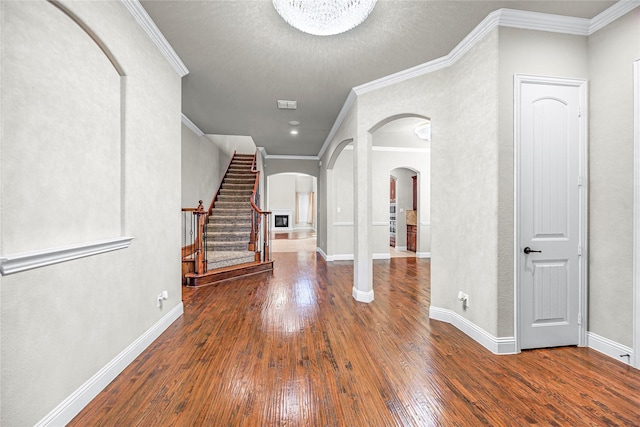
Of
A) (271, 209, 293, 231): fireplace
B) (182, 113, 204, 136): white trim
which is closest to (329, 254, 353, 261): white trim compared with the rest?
(182, 113, 204, 136): white trim

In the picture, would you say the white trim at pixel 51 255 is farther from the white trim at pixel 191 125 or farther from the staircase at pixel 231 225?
the white trim at pixel 191 125

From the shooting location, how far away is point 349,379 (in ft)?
6.51

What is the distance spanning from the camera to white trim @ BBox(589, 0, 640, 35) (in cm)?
214

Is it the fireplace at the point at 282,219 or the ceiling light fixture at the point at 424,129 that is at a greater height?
the ceiling light fixture at the point at 424,129

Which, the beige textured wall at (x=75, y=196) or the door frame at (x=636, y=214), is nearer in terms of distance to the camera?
the beige textured wall at (x=75, y=196)

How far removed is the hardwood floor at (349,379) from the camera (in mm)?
1622

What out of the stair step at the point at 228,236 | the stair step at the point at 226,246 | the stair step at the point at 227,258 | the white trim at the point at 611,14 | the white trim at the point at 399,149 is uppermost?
the white trim at the point at 399,149

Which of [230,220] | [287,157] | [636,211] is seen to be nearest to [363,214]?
[636,211]

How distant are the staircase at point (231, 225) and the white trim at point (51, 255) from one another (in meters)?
2.95

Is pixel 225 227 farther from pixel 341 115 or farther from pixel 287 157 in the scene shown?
pixel 341 115

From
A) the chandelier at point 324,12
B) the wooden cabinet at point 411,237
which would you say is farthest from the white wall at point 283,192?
the chandelier at point 324,12

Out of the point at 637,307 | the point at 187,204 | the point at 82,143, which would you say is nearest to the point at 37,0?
the point at 82,143

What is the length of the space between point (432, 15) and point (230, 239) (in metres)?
5.29

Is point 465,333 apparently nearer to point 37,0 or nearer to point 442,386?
point 442,386
